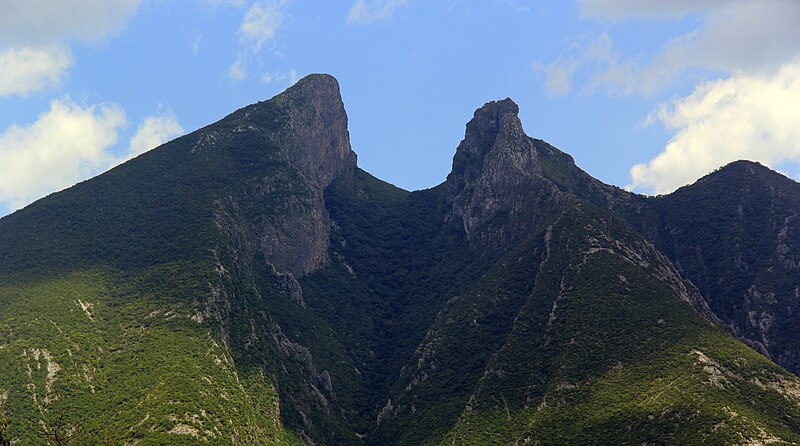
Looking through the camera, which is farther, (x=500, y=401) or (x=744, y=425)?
(x=500, y=401)

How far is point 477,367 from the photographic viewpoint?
19662 centimetres

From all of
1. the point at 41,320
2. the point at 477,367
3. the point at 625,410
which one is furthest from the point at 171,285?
the point at 625,410

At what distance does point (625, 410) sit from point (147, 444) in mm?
89646

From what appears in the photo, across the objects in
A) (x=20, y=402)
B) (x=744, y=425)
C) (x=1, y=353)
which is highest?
(x=1, y=353)

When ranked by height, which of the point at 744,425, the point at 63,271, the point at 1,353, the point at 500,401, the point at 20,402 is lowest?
the point at 744,425

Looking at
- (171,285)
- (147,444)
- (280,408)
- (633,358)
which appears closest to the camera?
(147,444)

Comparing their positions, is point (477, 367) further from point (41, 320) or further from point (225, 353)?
point (41, 320)

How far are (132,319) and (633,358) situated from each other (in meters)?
110

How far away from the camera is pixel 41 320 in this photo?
174625 millimetres

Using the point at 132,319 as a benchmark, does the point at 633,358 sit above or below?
below

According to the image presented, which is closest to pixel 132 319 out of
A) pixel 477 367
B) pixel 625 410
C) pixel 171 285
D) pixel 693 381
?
pixel 171 285

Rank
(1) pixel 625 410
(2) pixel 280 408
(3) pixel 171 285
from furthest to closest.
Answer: (3) pixel 171 285, (2) pixel 280 408, (1) pixel 625 410

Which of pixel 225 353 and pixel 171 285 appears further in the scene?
pixel 171 285

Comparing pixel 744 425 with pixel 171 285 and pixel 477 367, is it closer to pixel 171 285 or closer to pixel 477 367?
pixel 477 367
